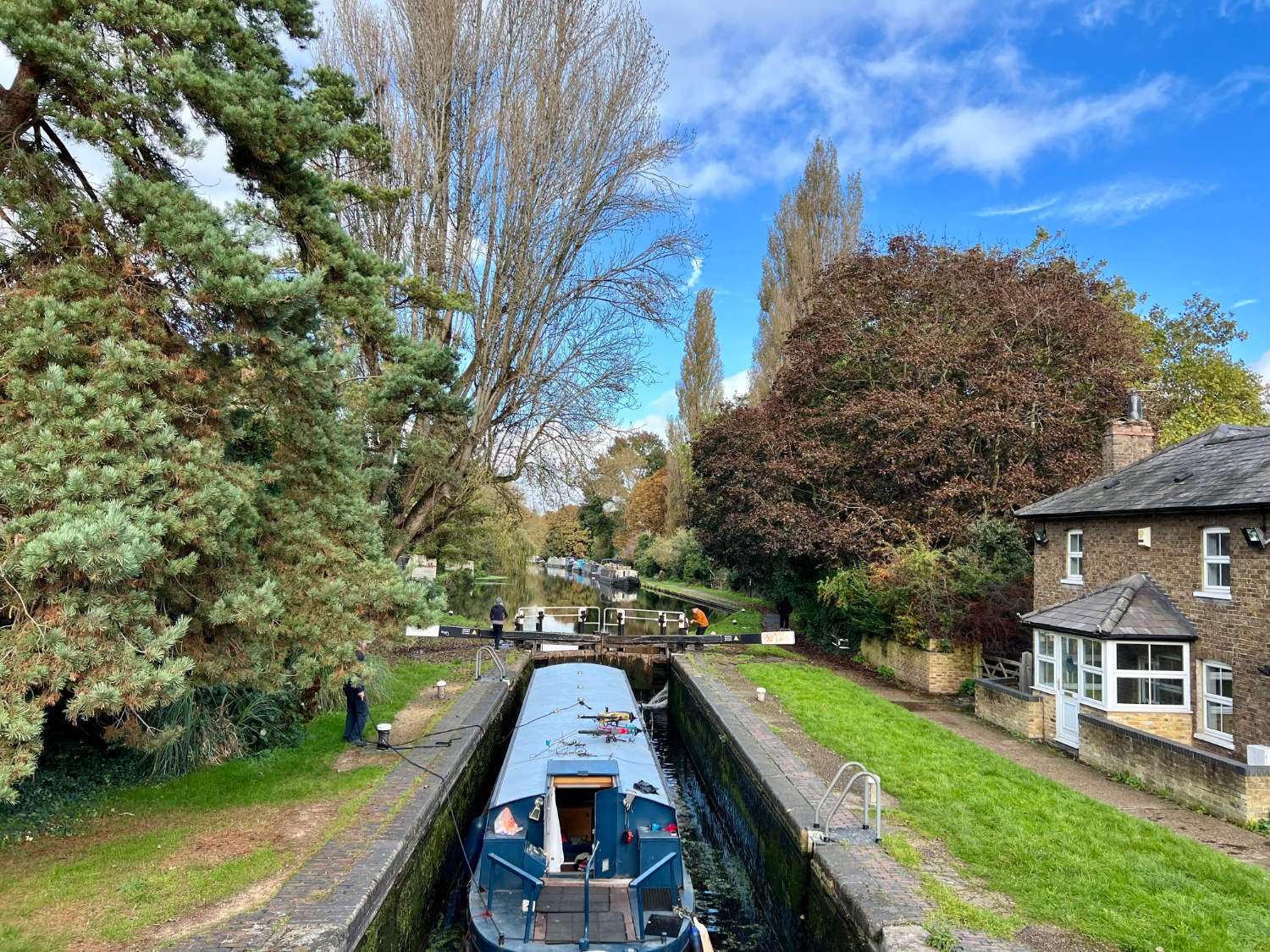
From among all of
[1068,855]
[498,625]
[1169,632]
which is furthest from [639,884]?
[498,625]

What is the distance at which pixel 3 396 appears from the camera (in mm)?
6660

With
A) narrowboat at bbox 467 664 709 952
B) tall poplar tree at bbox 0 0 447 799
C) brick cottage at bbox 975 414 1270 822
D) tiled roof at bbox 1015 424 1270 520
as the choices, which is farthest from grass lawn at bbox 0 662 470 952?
tiled roof at bbox 1015 424 1270 520

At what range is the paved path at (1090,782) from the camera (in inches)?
339

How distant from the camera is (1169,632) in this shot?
1184cm

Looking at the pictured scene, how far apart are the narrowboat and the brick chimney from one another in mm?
12662

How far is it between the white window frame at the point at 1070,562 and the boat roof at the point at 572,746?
28.6ft

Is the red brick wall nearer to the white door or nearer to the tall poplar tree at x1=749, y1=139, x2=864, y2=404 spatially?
the white door

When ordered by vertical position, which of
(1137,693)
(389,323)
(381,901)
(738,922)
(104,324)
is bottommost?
(738,922)

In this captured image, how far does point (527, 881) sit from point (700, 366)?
135ft

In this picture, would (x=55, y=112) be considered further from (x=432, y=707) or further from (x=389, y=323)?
(x=432, y=707)

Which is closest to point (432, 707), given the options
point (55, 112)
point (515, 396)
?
point (515, 396)

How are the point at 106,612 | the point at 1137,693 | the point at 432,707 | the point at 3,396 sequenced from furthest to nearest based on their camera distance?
the point at 432,707, the point at 1137,693, the point at 3,396, the point at 106,612

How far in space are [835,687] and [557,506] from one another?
23.9ft

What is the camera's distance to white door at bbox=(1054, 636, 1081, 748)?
12.9 meters
